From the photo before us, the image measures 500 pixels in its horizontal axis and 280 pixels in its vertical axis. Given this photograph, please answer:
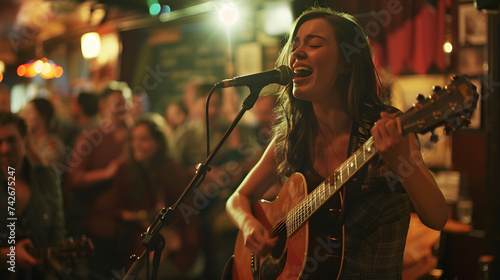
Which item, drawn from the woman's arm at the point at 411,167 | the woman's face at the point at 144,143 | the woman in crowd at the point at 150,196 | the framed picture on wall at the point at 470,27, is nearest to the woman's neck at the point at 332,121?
the woman's arm at the point at 411,167

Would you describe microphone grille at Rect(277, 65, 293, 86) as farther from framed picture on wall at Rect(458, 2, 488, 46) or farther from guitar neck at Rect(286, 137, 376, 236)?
framed picture on wall at Rect(458, 2, 488, 46)

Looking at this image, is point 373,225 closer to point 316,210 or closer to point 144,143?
point 316,210

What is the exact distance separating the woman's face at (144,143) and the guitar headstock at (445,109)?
250 cm

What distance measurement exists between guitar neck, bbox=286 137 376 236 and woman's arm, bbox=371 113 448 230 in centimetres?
7

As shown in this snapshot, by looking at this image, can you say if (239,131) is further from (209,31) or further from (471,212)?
(209,31)

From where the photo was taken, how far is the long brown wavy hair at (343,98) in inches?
68.1

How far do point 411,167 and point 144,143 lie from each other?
251 cm

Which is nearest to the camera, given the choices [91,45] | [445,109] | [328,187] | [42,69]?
[445,109]

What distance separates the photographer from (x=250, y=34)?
5.38 meters

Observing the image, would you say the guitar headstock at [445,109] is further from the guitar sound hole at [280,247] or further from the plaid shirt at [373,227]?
the guitar sound hole at [280,247]

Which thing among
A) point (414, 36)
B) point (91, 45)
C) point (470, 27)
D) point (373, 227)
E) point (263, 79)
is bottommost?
point (373, 227)

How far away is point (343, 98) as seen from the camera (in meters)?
1.77

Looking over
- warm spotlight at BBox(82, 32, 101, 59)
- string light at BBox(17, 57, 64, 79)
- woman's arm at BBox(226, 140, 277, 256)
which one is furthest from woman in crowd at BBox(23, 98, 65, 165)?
string light at BBox(17, 57, 64, 79)

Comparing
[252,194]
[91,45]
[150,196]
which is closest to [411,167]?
[252,194]
